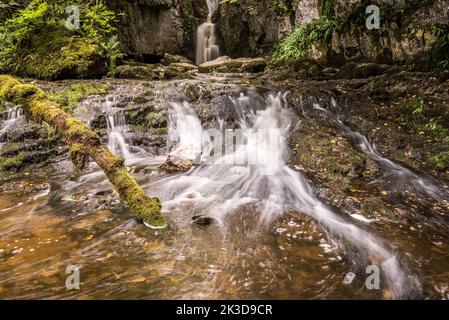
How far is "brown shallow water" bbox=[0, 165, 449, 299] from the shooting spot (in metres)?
2.71

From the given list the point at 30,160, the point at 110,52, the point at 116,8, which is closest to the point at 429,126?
the point at 30,160

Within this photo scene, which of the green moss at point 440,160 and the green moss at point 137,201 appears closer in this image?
the green moss at point 137,201

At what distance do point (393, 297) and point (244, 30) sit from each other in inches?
739

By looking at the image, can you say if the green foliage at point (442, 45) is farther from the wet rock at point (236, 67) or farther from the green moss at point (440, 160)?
the wet rock at point (236, 67)

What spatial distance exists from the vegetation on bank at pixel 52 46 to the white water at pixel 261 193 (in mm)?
5116

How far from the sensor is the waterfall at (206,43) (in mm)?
20312

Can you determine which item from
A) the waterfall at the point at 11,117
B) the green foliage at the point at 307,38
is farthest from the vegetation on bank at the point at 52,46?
the green foliage at the point at 307,38

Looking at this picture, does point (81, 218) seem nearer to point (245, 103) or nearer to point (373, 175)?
point (373, 175)

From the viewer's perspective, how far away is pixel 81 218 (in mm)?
4281

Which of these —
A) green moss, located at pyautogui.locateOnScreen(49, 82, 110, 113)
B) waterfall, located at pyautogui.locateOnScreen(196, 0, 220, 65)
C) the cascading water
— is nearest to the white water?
green moss, located at pyautogui.locateOnScreen(49, 82, 110, 113)

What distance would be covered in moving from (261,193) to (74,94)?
A: 236 inches

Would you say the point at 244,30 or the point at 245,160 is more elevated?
the point at 244,30

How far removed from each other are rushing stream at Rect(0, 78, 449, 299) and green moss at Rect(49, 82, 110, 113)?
253cm

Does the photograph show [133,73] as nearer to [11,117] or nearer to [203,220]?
[11,117]
